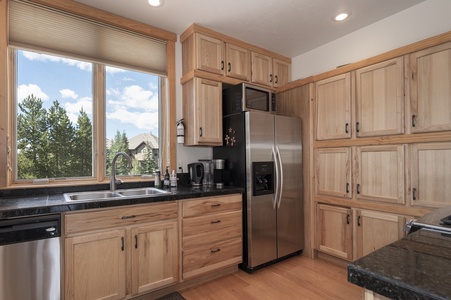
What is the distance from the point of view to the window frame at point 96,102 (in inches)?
81.0

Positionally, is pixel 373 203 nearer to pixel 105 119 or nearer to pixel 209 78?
pixel 209 78

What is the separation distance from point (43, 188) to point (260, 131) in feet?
7.09

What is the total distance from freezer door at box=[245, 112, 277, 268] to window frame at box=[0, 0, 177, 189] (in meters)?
0.94

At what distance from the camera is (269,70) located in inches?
134

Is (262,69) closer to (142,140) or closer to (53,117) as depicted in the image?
(142,140)

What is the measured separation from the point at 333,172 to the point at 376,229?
70 cm

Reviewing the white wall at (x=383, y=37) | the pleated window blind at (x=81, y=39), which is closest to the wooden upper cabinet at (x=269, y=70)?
the white wall at (x=383, y=37)

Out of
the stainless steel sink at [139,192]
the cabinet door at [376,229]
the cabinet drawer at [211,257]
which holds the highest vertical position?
the stainless steel sink at [139,192]

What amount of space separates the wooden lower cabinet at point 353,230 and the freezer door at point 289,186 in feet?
0.84

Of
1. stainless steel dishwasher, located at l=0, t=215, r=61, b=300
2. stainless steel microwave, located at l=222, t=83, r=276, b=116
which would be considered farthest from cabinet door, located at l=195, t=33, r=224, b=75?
stainless steel dishwasher, located at l=0, t=215, r=61, b=300

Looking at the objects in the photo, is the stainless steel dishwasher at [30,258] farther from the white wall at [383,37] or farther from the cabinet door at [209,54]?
the white wall at [383,37]

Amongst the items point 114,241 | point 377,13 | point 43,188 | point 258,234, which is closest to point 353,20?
point 377,13

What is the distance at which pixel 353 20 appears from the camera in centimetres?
269

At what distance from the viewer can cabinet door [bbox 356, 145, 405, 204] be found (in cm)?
224
